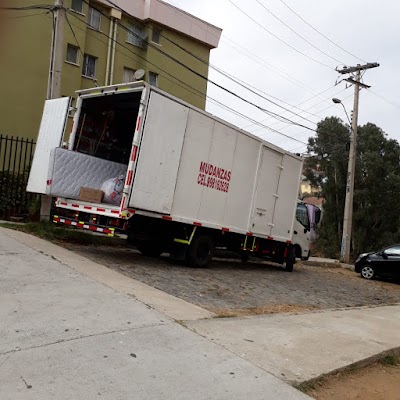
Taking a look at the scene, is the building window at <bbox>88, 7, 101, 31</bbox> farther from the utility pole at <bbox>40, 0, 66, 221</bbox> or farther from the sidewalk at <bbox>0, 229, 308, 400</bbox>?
the sidewalk at <bbox>0, 229, 308, 400</bbox>

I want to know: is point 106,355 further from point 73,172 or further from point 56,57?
point 56,57

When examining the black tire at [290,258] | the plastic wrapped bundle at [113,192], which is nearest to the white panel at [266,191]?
the black tire at [290,258]

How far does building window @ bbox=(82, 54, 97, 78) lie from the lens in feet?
76.4

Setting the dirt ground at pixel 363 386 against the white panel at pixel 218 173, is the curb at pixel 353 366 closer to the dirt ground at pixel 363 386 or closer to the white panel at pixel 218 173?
the dirt ground at pixel 363 386

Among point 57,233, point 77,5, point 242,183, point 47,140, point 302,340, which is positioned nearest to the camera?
point 302,340

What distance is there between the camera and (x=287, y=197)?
12.7 meters

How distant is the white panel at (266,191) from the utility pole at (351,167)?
493 inches

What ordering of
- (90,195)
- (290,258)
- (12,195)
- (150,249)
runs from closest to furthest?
(90,195)
(150,249)
(12,195)
(290,258)

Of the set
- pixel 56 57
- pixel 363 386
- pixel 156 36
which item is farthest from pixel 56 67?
pixel 156 36

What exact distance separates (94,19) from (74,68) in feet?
9.96

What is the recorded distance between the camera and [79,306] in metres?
5.24

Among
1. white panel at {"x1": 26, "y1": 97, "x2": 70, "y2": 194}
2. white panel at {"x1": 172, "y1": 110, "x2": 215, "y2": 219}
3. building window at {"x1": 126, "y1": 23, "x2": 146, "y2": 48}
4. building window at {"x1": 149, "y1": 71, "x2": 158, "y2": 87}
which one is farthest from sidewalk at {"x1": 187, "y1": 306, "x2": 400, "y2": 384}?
building window at {"x1": 126, "y1": 23, "x2": 146, "y2": 48}

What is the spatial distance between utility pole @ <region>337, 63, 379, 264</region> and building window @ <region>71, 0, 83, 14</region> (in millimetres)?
14429

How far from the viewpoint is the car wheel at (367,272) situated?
15738 mm
